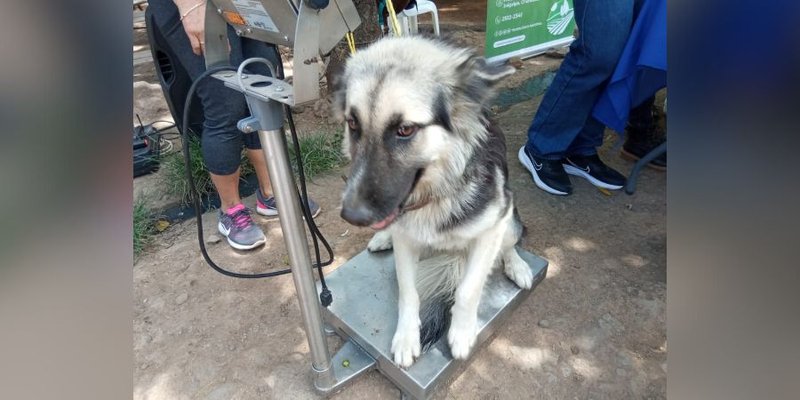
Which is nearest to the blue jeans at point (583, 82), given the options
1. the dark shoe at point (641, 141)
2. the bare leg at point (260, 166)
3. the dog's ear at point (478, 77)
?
the dark shoe at point (641, 141)

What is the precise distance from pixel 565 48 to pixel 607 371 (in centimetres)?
502

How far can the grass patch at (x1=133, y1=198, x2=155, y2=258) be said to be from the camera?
9.05 ft

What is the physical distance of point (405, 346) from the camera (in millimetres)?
1863

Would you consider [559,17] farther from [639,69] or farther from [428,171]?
[428,171]

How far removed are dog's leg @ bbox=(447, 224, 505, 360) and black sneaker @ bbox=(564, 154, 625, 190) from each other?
5.57 feet

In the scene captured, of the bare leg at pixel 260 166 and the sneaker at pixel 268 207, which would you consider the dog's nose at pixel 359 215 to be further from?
the sneaker at pixel 268 207

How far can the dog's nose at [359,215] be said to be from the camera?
1.42 metres

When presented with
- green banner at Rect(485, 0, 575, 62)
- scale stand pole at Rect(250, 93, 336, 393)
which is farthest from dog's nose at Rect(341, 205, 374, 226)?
green banner at Rect(485, 0, 575, 62)

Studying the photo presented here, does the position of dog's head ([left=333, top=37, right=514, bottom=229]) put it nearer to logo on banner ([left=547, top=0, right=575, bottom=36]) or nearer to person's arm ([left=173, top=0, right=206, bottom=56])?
person's arm ([left=173, top=0, right=206, bottom=56])

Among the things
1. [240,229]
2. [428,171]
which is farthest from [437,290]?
[240,229]

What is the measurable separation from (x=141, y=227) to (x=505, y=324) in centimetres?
231
